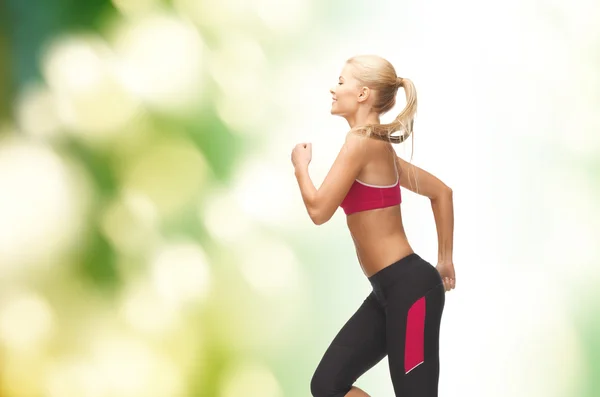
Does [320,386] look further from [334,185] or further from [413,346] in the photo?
[334,185]

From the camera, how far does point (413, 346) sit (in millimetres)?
2502

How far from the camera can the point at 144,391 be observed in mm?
3805

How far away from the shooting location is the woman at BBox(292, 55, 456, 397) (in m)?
2.51

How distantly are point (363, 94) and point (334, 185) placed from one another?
346 millimetres

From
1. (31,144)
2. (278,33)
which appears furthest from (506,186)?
(31,144)

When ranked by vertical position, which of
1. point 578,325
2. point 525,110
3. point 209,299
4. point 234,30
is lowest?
point 578,325

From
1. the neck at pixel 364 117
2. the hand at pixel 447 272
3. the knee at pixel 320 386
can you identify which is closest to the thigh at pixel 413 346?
the knee at pixel 320 386

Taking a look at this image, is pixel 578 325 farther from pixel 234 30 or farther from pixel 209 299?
pixel 234 30

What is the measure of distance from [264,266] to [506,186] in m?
1.13

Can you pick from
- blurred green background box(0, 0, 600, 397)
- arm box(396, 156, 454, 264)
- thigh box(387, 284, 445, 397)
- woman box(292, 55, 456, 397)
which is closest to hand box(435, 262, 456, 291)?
arm box(396, 156, 454, 264)

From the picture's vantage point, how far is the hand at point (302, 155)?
2.59 meters

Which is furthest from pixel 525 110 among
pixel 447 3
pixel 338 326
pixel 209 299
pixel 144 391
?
pixel 144 391

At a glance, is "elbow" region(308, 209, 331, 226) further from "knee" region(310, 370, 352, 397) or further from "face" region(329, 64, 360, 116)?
"knee" region(310, 370, 352, 397)

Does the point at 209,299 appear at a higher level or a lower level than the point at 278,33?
lower
